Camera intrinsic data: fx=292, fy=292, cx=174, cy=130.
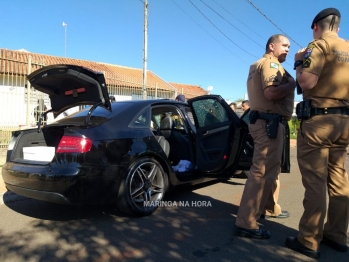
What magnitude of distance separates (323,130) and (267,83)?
671 mm

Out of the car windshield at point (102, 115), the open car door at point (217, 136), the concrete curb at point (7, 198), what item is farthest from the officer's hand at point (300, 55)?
the concrete curb at point (7, 198)

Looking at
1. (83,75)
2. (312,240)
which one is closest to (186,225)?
(312,240)

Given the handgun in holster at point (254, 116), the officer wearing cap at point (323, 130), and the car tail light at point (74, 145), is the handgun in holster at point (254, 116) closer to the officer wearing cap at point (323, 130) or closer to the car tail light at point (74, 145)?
the officer wearing cap at point (323, 130)

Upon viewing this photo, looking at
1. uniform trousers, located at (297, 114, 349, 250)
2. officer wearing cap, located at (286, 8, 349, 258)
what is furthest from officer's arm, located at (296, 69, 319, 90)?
uniform trousers, located at (297, 114, 349, 250)

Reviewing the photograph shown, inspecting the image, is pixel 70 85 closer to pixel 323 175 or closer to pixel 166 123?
pixel 166 123

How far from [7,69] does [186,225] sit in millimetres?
5982

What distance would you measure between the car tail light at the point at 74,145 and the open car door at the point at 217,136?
1591 millimetres

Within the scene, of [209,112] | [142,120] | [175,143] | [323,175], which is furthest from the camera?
[175,143]

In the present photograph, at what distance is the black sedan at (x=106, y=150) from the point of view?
289cm

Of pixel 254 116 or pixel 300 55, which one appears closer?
pixel 300 55

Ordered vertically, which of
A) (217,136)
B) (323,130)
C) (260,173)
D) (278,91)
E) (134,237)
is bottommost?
(134,237)

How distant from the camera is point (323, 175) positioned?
252 centimetres

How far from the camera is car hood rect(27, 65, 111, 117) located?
3.07 meters

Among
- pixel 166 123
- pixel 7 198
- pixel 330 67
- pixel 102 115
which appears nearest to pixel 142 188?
pixel 102 115
